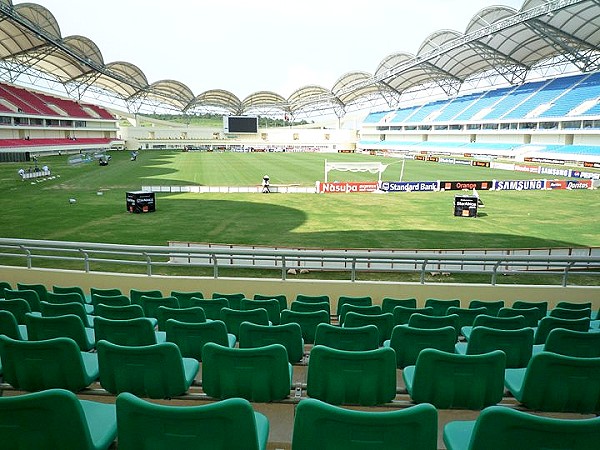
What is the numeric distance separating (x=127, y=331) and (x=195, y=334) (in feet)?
2.17

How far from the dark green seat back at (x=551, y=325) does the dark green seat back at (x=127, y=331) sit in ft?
14.0

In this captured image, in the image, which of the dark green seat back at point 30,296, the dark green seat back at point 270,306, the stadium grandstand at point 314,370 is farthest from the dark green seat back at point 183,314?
the dark green seat back at point 30,296

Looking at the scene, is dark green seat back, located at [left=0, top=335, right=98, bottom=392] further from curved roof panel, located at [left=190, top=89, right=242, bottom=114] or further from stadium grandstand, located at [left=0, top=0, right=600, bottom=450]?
curved roof panel, located at [left=190, top=89, right=242, bottom=114]

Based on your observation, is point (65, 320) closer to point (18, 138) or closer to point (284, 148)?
point (18, 138)

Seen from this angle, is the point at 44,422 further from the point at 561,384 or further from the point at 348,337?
the point at 561,384

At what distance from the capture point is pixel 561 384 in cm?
352

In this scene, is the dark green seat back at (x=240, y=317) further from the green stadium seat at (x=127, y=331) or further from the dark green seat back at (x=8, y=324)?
the dark green seat back at (x=8, y=324)

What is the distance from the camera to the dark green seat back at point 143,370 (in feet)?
11.9

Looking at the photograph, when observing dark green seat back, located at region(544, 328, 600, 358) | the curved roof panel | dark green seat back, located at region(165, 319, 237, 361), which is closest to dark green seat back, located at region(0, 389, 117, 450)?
dark green seat back, located at region(165, 319, 237, 361)

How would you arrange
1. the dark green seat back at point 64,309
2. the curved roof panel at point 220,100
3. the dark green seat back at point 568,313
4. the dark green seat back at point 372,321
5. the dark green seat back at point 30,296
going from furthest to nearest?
the curved roof panel at point 220,100 < the dark green seat back at point 30,296 < the dark green seat back at point 568,313 < the dark green seat back at point 64,309 < the dark green seat back at point 372,321

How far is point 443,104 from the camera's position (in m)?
94.0

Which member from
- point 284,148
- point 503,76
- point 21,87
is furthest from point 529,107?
point 21,87

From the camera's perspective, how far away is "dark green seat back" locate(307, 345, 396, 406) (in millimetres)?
3607

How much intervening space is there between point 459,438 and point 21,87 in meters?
90.4
